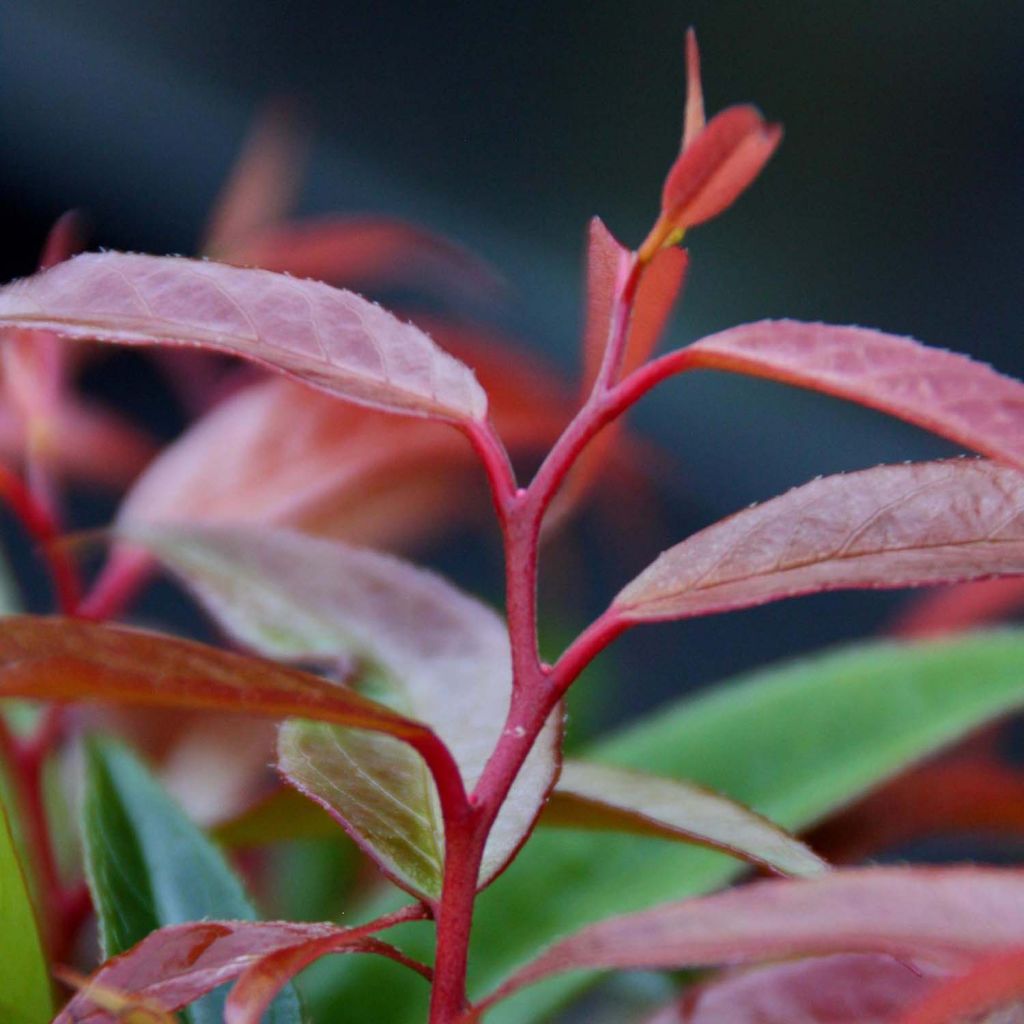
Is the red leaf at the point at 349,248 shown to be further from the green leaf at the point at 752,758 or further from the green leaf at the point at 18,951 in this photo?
the green leaf at the point at 18,951

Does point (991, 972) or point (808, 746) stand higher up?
point (991, 972)

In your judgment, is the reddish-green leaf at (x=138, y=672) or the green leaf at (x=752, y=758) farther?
the green leaf at (x=752, y=758)

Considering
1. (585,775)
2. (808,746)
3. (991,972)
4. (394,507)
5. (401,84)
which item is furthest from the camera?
(401,84)

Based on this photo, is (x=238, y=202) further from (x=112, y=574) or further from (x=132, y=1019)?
(x=132, y=1019)

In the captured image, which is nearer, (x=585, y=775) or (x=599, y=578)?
(x=585, y=775)

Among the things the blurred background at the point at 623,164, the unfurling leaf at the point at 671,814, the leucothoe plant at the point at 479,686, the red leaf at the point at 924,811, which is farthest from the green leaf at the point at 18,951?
the blurred background at the point at 623,164

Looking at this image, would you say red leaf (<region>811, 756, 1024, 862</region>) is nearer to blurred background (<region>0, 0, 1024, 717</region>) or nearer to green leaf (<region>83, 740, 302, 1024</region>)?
green leaf (<region>83, 740, 302, 1024</region>)

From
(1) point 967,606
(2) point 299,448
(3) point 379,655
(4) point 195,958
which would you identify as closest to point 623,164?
(1) point 967,606

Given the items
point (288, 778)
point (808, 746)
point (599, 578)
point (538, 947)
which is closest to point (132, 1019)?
point (288, 778)

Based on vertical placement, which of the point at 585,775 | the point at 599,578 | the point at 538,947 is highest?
the point at 585,775
